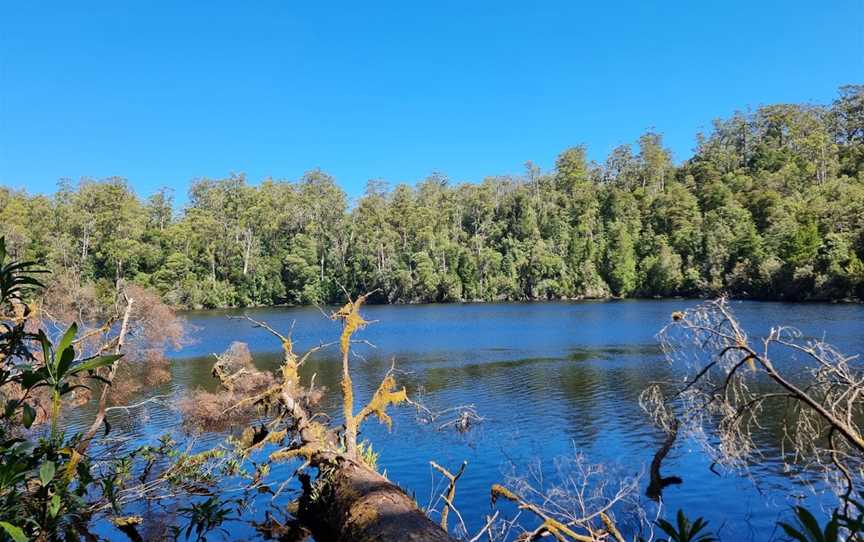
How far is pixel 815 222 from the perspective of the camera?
204 feet

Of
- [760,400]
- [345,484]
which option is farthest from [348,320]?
[760,400]

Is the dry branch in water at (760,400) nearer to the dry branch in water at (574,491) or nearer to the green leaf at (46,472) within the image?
the dry branch in water at (574,491)

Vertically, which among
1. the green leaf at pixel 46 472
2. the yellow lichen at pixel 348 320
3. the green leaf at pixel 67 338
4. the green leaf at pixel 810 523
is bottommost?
the green leaf at pixel 810 523

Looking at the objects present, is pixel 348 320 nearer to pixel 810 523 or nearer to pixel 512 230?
pixel 810 523

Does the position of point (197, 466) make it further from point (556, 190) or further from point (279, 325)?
point (556, 190)

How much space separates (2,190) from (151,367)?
67.6 metres

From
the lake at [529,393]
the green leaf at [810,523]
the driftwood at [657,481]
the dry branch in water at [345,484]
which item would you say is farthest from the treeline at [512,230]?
the green leaf at [810,523]

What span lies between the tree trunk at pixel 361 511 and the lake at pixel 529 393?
2.47m

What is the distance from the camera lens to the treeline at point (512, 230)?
67.0 m

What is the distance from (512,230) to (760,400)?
3340 inches

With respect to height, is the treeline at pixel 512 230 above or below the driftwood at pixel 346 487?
above

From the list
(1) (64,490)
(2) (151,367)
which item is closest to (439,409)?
(2) (151,367)

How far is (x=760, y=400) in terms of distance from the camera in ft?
19.1

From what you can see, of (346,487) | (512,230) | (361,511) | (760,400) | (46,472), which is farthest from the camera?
(512,230)
